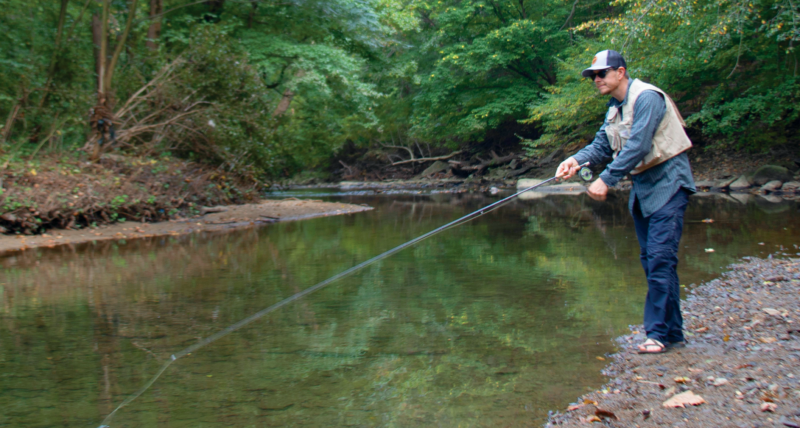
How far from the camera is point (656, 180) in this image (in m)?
3.53

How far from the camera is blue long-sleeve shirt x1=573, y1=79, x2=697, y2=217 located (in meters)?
3.45

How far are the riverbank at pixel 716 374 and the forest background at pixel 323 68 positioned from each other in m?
9.49

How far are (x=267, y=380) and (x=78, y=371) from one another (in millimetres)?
1122

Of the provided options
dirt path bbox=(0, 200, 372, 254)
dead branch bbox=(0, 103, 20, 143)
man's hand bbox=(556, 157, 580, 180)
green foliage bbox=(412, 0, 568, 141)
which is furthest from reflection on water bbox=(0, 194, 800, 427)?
green foliage bbox=(412, 0, 568, 141)

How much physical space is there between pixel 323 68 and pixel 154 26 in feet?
14.9

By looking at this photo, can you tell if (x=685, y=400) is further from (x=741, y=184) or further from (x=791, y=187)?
(x=741, y=184)

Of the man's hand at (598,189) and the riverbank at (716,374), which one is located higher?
the man's hand at (598,189)

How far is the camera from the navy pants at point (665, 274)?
3.43 metres

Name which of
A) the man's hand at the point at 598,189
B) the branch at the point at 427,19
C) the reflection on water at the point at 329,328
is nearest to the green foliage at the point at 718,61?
the reflection on water at the point at 329,328

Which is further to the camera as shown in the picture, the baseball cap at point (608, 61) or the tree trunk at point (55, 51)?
the tree trunk at point (55, 51)

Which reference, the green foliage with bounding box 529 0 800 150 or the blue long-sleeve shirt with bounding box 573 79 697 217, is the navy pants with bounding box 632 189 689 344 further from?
the green foliage with bounding box 529 0 800 150

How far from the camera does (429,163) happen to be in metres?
33.5

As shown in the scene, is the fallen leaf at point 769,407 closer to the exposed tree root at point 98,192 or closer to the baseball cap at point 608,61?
the baseball cap at point 608,61

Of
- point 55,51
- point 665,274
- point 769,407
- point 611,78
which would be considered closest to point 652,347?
point 665,274
